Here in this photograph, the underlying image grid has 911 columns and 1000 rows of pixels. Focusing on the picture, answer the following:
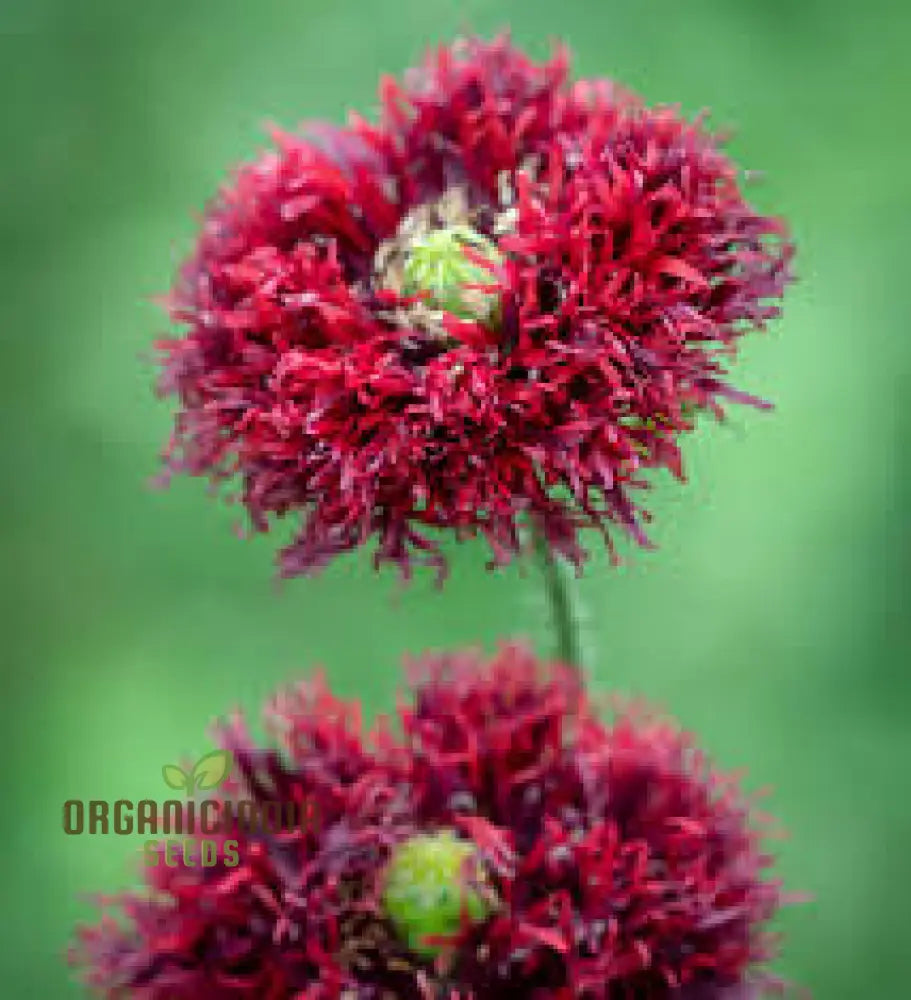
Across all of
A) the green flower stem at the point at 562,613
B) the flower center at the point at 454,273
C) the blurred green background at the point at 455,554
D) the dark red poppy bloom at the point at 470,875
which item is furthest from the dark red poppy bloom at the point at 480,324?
the blurred green background at the point at 455,554

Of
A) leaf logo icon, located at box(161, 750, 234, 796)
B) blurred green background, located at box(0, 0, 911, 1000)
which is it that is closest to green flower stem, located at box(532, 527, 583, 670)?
Result: leaf logo icon, located at box(161, 750, 234, 796)

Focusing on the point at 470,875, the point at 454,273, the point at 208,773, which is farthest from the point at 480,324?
the point at 208,773

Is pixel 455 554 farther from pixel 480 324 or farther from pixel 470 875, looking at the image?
pixel 480 324

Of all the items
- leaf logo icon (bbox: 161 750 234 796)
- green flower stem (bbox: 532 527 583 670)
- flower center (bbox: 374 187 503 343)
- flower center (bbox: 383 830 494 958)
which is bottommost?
flower center (bbox: 383 830 494 958)

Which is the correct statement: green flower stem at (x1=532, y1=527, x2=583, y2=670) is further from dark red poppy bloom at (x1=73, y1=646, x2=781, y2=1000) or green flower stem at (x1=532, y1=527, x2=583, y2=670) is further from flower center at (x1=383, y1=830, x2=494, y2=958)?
flower center at (x1=383, y1=830, x2=494, y2=958)

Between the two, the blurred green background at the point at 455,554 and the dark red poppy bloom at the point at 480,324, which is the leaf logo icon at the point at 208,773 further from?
Result: the blurred green background at the point at 455,554

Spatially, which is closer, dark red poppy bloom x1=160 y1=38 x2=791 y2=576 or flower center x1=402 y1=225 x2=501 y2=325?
dark red poppy bloom x1=160 y1=38 x2=791 y2=576
